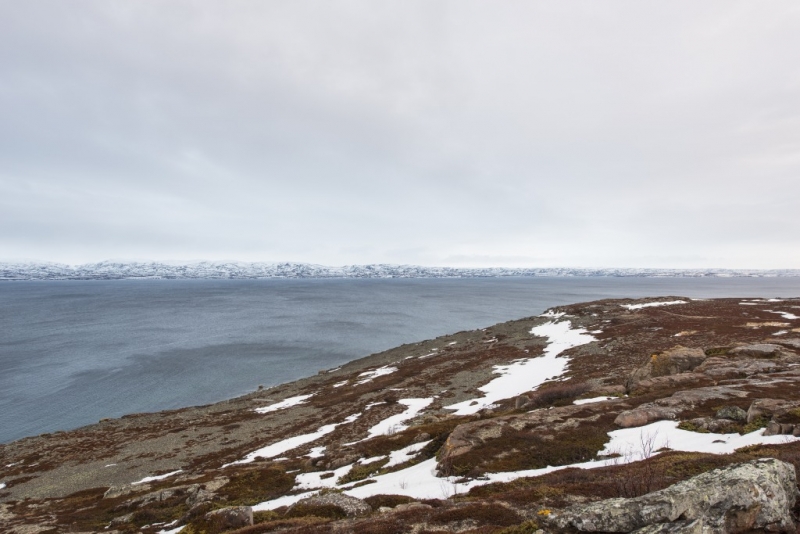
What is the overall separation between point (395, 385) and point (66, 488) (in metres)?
32.8

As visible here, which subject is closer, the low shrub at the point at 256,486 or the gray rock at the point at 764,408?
the gray rock at the point at 764,408

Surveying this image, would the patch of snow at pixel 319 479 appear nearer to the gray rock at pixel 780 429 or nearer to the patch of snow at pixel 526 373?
the patch of snow at pixel 526 373

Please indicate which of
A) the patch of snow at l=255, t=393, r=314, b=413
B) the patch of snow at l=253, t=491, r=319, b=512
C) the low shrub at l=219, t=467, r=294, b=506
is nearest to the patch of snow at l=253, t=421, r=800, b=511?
the patch of snow at l=253, t=491, r=319, b=512

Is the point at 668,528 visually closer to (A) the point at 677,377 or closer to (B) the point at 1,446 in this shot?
(A) the point at 677,377

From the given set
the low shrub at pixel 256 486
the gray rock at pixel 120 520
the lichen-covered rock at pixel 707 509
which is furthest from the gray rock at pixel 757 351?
the gray rock at pixel 120 520

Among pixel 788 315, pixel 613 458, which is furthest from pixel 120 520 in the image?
pixel 788 315

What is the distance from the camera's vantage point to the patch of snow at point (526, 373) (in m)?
35.8

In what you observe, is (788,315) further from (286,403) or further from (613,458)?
(286,403)

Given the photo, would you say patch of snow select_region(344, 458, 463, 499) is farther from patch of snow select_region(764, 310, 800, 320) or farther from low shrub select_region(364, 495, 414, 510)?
patch of snow select_region(764, 310, 800, 320)

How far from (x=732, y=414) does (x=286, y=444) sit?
30.9m

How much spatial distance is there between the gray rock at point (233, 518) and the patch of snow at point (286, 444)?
16.1 metres

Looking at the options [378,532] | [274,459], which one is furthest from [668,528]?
[274,459]

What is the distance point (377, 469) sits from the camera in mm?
19266

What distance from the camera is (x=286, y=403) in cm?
5078
